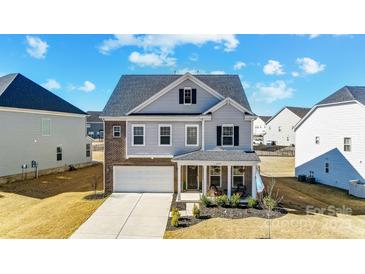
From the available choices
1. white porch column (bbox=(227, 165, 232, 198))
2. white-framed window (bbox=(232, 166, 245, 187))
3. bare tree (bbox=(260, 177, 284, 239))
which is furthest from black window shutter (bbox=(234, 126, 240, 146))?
bare tree (bbox=(260, 177, 284, 239))

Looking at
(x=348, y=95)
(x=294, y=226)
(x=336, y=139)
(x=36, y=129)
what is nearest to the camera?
(x=294, y=226)

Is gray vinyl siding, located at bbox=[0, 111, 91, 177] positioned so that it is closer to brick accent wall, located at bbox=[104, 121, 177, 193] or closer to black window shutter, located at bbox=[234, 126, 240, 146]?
brick accent wall, located at bbox=[104, 121, 177, 193]

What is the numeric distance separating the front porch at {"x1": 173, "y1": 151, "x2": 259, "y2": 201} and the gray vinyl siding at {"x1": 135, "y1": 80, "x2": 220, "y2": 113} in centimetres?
275

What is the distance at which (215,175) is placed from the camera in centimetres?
1416

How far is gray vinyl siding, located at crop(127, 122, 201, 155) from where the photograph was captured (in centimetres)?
1409

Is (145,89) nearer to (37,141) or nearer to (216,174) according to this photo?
(216,174)

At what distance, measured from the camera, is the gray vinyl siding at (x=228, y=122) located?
13594 millimetres

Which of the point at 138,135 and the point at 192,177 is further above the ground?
the point at 138,135

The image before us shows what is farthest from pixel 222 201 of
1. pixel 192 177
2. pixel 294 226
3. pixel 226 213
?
pixel 294 226

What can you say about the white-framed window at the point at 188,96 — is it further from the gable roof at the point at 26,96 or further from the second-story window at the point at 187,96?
the gable roof at the point at 26,96

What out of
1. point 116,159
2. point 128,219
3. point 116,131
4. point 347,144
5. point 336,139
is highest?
point 116,131

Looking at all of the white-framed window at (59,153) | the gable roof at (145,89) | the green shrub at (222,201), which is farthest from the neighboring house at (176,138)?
the white-framed window at (59,153)

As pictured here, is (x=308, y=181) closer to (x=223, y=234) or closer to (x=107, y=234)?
(x=223, y=234)

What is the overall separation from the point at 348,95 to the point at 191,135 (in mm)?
10772
